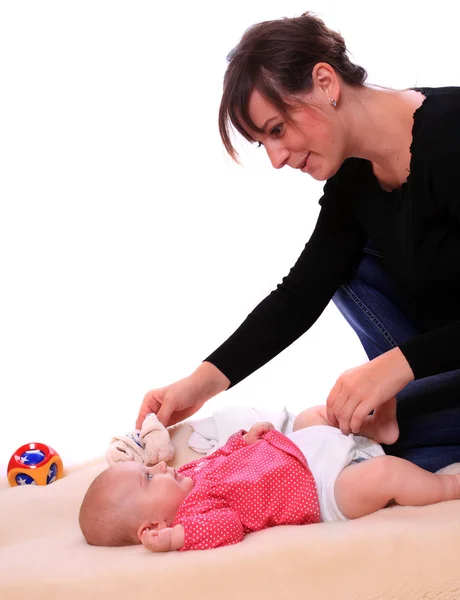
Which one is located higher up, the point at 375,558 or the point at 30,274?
the point at 30,274

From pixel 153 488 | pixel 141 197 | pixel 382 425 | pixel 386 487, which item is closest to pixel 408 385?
pixel 382 425

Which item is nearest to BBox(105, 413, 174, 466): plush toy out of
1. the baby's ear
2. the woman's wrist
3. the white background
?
the woman's wrist

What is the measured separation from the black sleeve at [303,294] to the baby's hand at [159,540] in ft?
1.91

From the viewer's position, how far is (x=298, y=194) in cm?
330

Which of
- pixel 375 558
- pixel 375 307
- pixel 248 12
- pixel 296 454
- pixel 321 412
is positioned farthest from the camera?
pixel 248 12

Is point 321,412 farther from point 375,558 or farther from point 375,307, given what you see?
point 375,558

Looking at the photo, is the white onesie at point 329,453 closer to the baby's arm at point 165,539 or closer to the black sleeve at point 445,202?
the black sleeve at point 445,202

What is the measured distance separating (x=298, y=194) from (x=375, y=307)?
139 cm

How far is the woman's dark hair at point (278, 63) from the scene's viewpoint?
160 centimetres

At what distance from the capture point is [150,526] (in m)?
1.51

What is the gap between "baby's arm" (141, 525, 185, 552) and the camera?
4.65 ft

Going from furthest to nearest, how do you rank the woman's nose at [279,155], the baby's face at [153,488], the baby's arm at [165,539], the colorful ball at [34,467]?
the colorful ball at [34,467], the woman's nose at [279,155], the baby's face at [153,488], the baby's arm at [165,539]

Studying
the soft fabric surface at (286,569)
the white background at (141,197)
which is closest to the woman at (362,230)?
the soft fabric surface at (286,569)

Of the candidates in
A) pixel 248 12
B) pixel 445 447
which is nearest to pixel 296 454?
pixel 445 447
